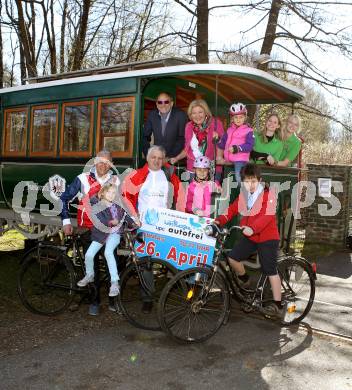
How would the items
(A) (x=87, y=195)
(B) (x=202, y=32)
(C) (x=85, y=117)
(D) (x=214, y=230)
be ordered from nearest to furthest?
(D) (x=214, y=230) → (A) (x=87, y=195) → (C) (x=85, y=117) → (B) (x=202, y=32)

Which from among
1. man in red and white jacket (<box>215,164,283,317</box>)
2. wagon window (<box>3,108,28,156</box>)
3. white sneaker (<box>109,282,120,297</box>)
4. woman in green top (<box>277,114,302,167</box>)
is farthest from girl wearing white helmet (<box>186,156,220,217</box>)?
wagon window (<box>3,108,28,156</box>)

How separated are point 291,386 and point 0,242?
8.14 metres

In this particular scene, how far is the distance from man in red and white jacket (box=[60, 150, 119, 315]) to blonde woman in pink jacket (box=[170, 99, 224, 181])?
97cm

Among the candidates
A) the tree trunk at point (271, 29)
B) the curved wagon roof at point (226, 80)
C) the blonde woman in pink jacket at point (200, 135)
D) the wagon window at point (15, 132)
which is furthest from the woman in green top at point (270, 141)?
the tree trunk at point (271, 29)

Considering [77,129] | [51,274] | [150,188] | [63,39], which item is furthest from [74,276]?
[63,39]

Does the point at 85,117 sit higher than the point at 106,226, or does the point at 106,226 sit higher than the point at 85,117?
the point at 85,117

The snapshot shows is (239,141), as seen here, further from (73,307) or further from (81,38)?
(81,38)

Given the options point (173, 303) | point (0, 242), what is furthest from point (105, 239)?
point (0, 242)

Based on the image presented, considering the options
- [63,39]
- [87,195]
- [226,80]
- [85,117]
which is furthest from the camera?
[63,39]

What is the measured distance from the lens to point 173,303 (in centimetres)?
467

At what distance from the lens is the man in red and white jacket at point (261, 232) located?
15.7ft

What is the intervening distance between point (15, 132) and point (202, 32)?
6363mm

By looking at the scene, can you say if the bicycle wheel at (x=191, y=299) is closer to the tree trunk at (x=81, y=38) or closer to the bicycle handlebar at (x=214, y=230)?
the bicycle handlebar at (x=214, y=230)

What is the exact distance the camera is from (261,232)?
4832mm
